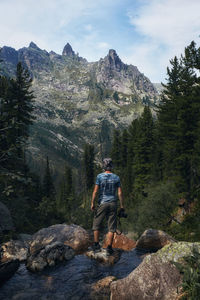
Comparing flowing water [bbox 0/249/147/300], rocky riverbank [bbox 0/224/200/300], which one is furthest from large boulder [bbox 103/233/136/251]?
flowing water [bbox 0/249/147/300]

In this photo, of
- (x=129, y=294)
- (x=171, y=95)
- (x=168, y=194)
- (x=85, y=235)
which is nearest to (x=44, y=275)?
(x=129, y=294)

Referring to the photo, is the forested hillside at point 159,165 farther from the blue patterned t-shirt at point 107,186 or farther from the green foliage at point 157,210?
the blue patterned t-shirt at point 107,186

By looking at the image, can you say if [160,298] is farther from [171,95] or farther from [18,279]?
[171,95]

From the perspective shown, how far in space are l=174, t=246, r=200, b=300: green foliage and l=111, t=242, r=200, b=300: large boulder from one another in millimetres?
240

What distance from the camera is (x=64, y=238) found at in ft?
37.7

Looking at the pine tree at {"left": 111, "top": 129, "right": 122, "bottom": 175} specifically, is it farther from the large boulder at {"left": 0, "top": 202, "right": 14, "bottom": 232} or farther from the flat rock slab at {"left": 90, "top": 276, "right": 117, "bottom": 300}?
the flat rock slab at {"left": 90, "top": 276, "right": 117, "bottom": 300}

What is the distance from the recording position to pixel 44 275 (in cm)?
720

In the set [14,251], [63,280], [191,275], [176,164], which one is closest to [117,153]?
[176,164]

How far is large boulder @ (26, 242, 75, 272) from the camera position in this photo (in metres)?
7.75

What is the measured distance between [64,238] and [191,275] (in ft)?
26.8

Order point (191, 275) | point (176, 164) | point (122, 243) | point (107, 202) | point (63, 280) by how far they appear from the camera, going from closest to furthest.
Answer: point (191, 275) → point (63, 280) → point (107, 202) → point (122, 243) → point (176, 164)

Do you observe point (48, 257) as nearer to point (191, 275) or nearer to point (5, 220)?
point (191, 275)

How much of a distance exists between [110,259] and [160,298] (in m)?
3.53

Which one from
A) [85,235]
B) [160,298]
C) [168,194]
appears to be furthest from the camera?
[168,194]
